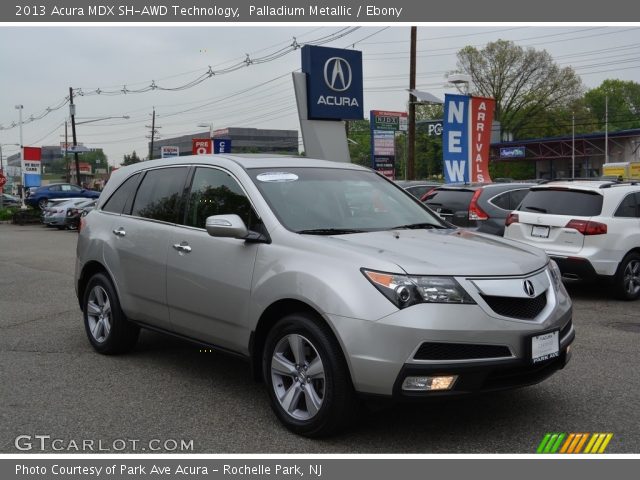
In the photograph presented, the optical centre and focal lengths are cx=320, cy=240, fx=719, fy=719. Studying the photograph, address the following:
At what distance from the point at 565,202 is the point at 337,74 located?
5.53m

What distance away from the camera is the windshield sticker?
5.27 metres

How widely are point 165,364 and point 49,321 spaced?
272 centimetres

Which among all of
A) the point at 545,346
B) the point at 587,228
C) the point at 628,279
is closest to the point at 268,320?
the point at 545,346

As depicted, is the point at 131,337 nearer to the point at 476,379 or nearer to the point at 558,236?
the point at 476,379

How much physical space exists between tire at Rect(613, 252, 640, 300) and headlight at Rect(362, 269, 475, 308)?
20.8 feet

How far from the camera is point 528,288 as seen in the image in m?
4.31

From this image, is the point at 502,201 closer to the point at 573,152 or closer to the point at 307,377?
the point at 307,377

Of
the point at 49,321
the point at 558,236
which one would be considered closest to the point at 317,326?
the point at 49,321

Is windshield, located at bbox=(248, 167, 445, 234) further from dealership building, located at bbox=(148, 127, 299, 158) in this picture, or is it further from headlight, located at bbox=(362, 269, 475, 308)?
dealership building, located at bbox=(148, 127, 299, 158)

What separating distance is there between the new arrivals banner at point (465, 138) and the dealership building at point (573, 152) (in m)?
42.6

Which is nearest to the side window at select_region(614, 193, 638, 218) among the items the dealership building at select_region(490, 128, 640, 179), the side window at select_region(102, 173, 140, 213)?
the side window at select_region(102, 173, 140, 213)

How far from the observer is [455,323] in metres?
3.98

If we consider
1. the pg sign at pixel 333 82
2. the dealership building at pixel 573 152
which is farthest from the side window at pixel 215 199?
the dealership building at pixel 573 152
